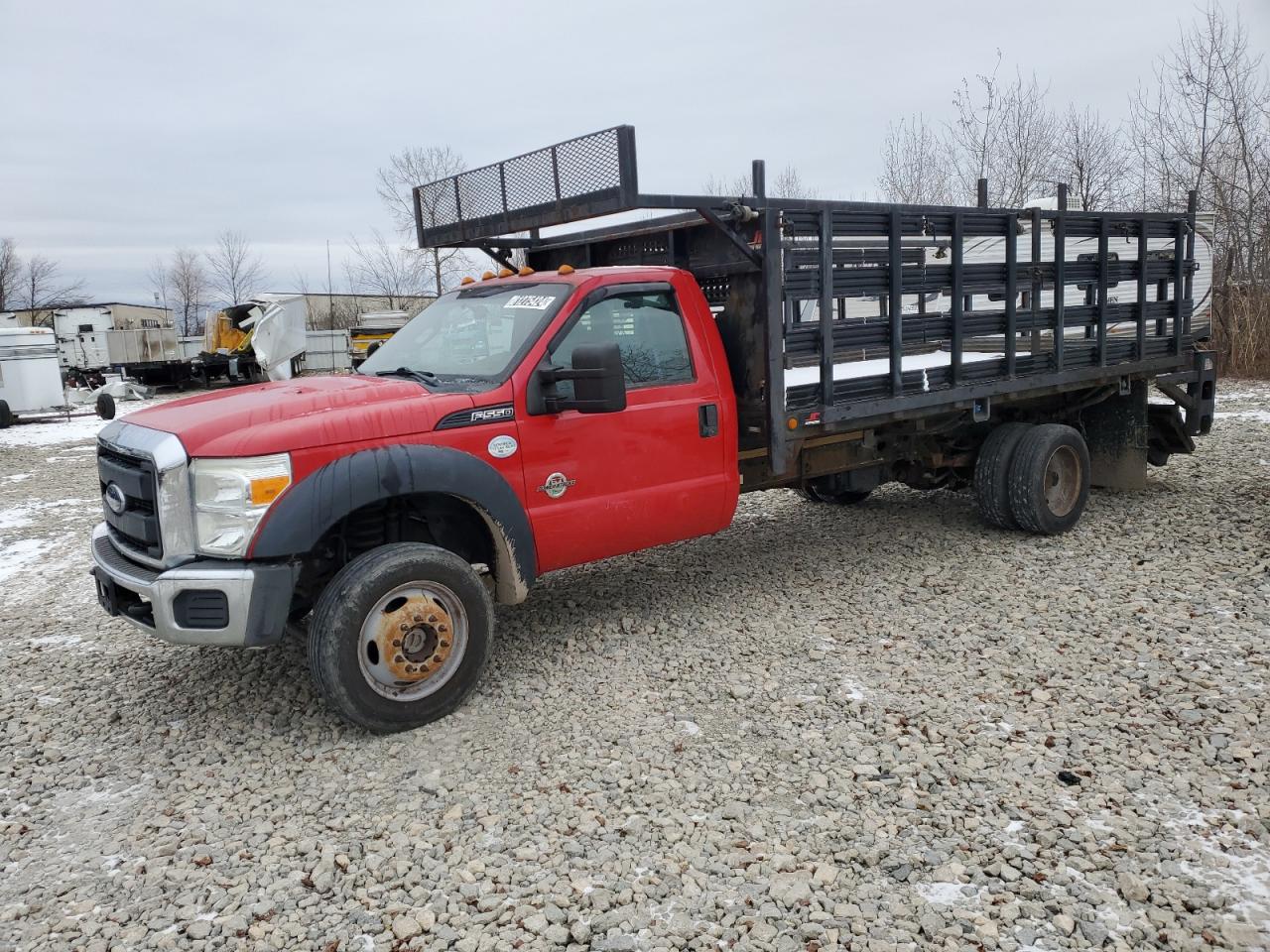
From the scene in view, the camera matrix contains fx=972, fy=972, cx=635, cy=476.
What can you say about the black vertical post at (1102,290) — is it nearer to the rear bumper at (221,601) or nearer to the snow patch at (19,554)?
the rear bumper at (221,601)

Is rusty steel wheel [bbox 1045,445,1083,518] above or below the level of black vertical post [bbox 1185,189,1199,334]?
below

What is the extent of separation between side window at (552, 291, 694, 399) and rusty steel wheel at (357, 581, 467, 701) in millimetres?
1404

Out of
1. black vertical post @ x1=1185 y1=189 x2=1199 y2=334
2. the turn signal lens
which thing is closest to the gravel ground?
the turn signal lens

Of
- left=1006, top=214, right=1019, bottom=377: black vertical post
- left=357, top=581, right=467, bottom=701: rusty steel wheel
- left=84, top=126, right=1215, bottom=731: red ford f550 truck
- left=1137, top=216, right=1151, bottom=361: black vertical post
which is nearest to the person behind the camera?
left=84, top=126, right=1215, bottom=731: red ford f550 truck

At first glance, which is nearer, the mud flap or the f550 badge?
the f550 badge

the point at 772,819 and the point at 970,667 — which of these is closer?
the point at 772,819

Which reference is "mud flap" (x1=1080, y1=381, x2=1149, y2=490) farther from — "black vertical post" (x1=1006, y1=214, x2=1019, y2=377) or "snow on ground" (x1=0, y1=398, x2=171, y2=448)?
"snow on ground" (x1=0, y1=398, x2=171, y2=448)

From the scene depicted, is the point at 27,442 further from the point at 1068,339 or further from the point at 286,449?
the point at 1068,339

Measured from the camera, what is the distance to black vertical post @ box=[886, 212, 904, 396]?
616cm

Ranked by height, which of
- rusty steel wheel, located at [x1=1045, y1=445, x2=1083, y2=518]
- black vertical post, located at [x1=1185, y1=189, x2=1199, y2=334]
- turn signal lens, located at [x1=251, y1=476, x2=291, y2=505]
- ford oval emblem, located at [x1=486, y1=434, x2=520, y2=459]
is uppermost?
black vertical post, located at [x1=1185, y1=189, x2=1199, y2=334]

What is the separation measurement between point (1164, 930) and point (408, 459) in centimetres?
336

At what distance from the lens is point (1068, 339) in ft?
24.9

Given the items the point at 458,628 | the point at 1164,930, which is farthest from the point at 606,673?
the point at 1164,930

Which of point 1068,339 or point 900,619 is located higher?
point 1068,339
